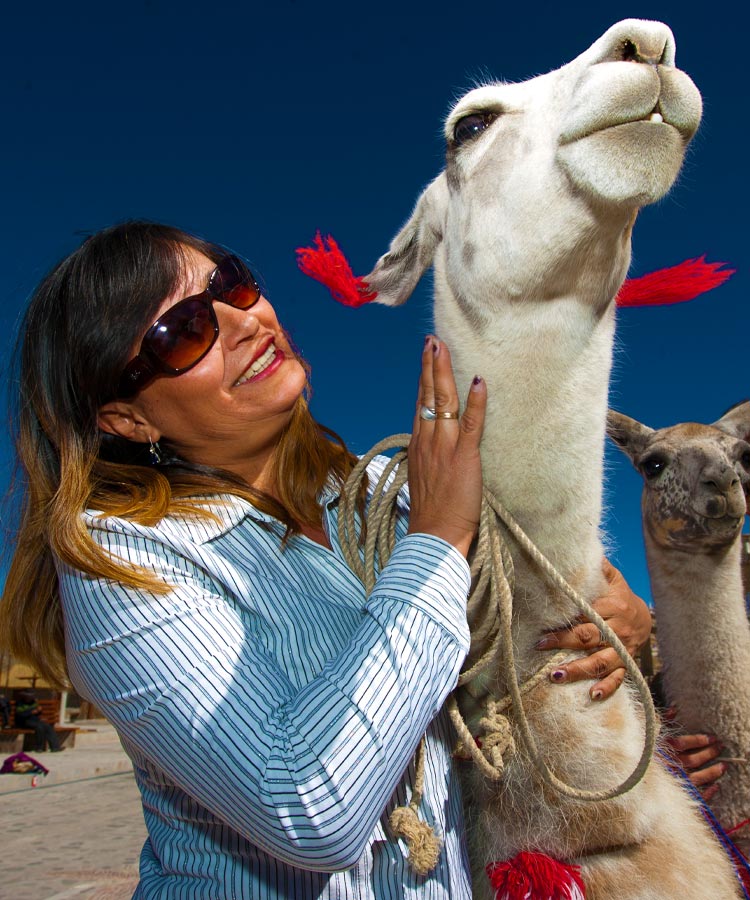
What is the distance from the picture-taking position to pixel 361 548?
170 cm

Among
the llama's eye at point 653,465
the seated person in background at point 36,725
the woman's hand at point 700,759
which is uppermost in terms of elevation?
the llama's eye at point 653,465

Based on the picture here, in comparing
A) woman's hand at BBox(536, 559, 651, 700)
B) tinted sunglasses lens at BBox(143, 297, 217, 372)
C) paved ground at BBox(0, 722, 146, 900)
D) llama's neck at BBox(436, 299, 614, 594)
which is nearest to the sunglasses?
tinted sunglasses lens at BBox(143, 297, 217, 372)

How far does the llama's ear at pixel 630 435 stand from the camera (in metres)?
3.63

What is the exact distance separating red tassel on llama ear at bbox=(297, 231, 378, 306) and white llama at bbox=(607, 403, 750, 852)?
63.1 inches

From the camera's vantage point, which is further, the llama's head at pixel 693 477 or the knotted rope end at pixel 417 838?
the llama's head at pixel 693 477

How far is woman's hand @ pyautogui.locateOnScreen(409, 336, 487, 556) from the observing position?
1326 millimetres

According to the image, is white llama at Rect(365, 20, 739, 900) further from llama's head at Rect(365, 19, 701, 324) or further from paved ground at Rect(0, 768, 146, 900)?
paved ground at Rect(0, 768, 146, 900)

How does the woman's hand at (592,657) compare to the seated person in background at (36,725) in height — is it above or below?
above

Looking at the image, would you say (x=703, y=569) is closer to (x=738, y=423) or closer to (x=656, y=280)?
(x=738, y=423)

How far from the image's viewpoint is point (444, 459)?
136cm

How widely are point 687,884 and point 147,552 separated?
47.1 inches

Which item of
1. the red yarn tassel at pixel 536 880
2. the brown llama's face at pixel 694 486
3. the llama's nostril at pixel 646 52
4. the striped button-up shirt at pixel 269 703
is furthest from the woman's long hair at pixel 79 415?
the brown llama's face at pixel 694 486

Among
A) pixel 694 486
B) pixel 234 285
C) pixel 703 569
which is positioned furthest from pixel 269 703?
pixel 694 486

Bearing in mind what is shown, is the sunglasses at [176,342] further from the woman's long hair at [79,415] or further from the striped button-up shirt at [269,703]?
the striped button-up shirt at [269,703]
